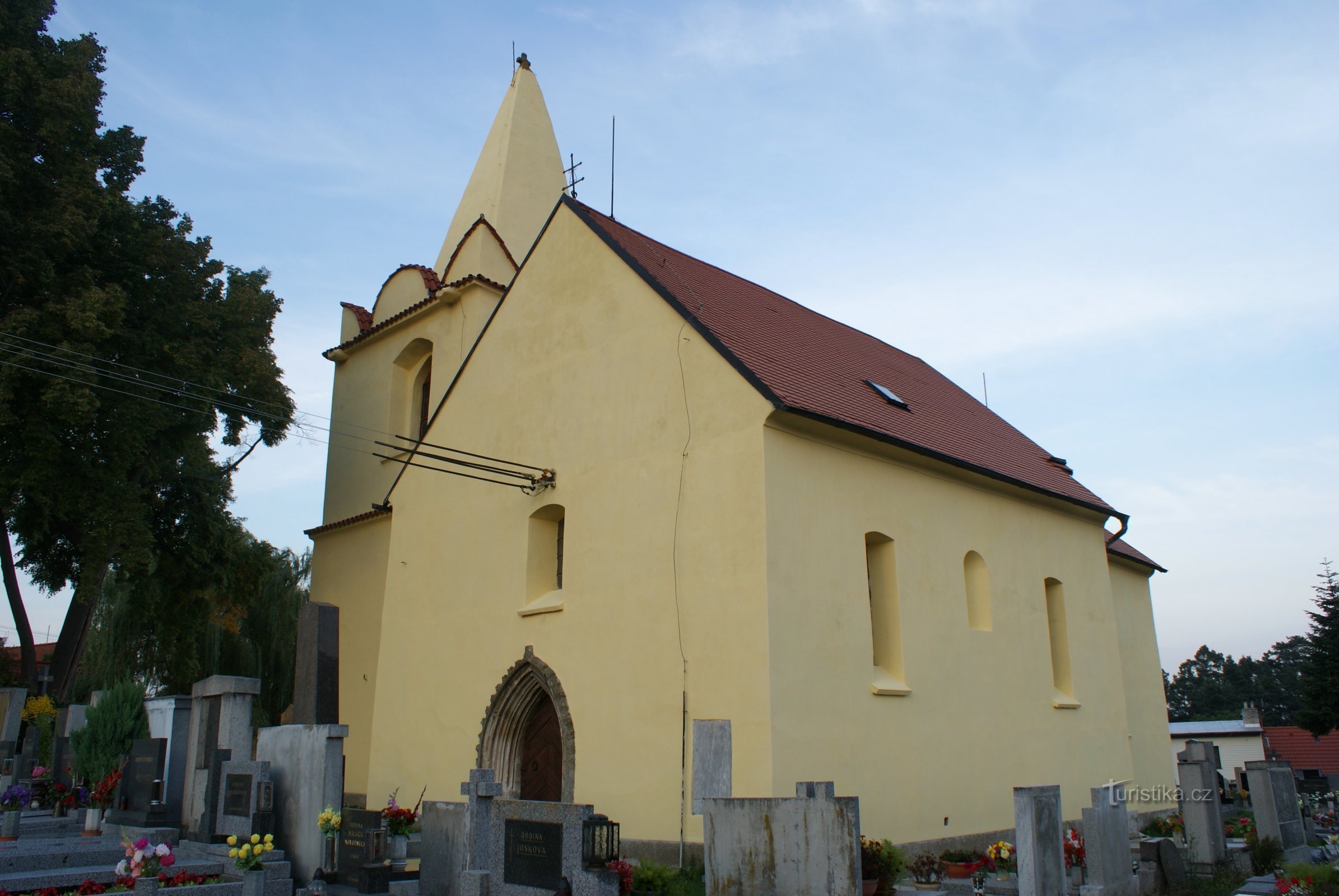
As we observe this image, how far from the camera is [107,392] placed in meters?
17.8

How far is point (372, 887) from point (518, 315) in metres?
8.45

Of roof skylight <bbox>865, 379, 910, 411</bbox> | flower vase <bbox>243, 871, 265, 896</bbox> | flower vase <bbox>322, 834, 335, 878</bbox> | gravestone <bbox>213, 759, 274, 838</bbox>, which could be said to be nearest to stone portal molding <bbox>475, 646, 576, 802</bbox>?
flower vase <bbox>322, 834, 335, 878</bbox>

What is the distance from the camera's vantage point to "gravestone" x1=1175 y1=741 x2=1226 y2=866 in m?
11.6

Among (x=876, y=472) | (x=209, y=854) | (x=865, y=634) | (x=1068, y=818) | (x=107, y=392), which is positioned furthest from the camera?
(x=107, y=392)

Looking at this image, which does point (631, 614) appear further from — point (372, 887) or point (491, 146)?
point (491, 146)

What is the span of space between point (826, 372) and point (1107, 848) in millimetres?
7294

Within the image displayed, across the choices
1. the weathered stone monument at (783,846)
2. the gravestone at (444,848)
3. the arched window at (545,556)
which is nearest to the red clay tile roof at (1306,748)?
the arched window at (545,556)

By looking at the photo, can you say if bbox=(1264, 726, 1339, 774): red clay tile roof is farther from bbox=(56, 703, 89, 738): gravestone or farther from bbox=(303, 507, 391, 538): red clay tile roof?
bbox=(56, 703, 89, 738): gravestone

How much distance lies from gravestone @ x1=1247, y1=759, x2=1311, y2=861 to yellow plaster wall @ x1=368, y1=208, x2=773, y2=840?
22.8 feet

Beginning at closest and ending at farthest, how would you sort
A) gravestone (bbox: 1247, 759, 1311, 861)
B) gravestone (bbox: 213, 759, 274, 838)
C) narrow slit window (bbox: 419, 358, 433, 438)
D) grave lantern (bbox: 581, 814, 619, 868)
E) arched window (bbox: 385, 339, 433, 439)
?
grave lantern (bbox: 581, 814, 619, 868) < gravestone (bbox: 213, 759, 274, 838) < gravestone (bbox: 1247, 759, 1311, 861) < arched window (bbox: 385, 339, 433, 439) < narrow slit window (bbox: 419, 358, 433, 438)

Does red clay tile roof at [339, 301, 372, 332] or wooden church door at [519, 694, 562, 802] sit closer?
wooden church door at [519, 694, 562, 802]

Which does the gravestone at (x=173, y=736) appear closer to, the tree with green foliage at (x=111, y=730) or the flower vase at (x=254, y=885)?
the tree with green foliage at (x=111, y=730)

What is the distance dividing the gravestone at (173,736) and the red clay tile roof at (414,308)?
8683 mm

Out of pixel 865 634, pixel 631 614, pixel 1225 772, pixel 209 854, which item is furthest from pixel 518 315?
pixel 1225 772
